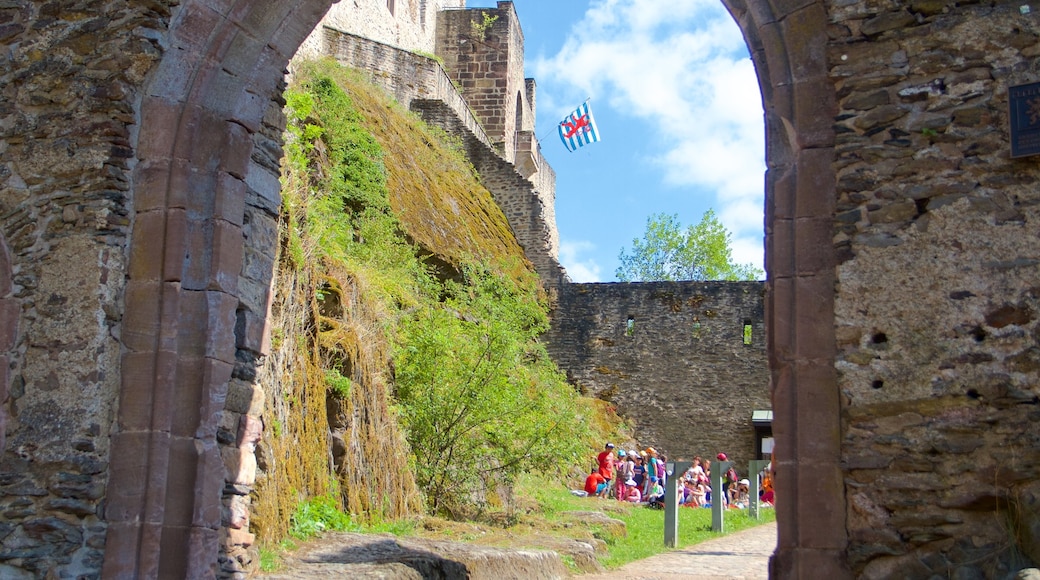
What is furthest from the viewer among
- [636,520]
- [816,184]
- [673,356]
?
[673,356]

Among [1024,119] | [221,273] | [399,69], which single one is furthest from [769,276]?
[399,69]

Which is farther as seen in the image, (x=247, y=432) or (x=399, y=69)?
(x=399, y=69)

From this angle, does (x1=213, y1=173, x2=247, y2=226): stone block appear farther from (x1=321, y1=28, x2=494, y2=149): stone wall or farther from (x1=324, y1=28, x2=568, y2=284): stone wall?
(x1=324, y1=28, x2=568, y2=284): stone wall

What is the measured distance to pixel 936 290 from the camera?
15.7 feet

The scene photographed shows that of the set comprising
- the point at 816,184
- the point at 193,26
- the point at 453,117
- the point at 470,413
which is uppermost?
the point at 453,117

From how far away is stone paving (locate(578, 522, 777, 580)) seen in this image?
9038 millimetres

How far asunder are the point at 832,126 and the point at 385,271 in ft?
33.0

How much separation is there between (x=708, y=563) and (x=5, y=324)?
20.4 feet

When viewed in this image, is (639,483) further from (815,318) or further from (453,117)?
(815,318)

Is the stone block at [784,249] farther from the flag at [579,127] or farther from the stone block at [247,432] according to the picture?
the flag at [579,127]

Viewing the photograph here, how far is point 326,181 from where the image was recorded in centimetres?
1514

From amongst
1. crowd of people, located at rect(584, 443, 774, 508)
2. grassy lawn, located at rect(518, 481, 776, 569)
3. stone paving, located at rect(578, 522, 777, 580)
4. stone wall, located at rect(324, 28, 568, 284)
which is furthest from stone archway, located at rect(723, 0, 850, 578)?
stone wall, located at rect(324, 28, 568, 284)

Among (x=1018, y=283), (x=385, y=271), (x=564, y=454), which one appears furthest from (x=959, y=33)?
(x=385, y=271)

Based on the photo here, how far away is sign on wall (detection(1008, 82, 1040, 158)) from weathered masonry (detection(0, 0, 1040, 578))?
0.20 feet
